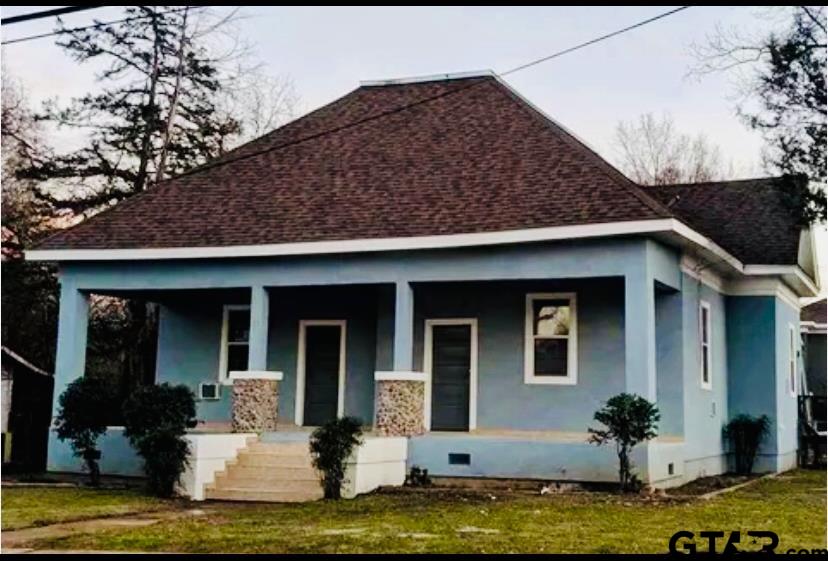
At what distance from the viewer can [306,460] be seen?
13.7 metres

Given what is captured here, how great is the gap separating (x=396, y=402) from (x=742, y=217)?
9.49 m

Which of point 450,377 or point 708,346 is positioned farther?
point 708,346

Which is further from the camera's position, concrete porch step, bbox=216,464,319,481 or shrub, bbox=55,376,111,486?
shrub, bbox=55,376,111,486

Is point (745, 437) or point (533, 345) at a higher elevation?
point (533, 345)

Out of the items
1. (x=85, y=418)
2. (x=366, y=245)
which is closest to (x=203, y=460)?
(x=85, y=418)

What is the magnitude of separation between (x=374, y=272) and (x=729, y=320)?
777cm

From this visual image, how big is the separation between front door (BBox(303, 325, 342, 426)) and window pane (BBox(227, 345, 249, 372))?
4.30ft

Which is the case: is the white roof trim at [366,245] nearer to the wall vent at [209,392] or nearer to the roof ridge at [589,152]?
the roof ridge at [589,152]

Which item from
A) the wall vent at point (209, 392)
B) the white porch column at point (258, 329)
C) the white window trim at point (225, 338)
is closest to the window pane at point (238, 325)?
the white window trim at point (225, 338)

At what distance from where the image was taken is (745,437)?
18656 mm

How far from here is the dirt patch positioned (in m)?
13.9

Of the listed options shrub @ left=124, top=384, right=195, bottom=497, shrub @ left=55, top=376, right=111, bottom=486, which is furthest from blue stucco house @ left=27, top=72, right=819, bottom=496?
shrub @ left=55, top=376, right=111, bottom=486

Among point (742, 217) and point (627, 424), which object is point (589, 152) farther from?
point (742, 217)

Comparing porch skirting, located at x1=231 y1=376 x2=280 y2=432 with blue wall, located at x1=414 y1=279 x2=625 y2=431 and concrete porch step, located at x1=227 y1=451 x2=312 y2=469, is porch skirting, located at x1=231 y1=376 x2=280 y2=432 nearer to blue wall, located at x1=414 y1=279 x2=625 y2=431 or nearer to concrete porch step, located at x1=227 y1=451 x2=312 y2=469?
concrete porch step, located at x1=227 y1=451 x2=312 y2=469
